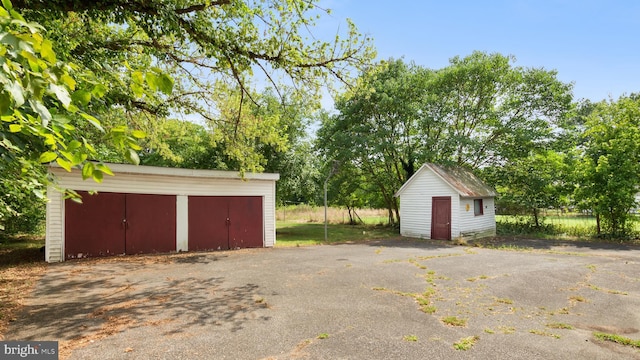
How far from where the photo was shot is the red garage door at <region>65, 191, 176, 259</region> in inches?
384

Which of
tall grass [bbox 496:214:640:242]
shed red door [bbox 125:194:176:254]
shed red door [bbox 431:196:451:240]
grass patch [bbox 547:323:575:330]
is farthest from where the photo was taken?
shed red door [bbox 431:196:451:240]

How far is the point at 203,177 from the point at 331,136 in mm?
9205

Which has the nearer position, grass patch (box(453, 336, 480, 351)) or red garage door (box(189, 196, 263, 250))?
grass patch (box(453, 336, 480, 351))

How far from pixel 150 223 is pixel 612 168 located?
18529 mm

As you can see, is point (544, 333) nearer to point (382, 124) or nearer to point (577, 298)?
point (577, 298)

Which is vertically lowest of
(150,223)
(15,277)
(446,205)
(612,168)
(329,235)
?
(329,235)

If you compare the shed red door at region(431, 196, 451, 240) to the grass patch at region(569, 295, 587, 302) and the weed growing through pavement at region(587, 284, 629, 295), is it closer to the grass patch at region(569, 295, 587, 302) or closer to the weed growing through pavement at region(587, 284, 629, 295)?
the weed growing through pavement at region(587, 284, 629, 295)

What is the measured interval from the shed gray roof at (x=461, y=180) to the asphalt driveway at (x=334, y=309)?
6708mm

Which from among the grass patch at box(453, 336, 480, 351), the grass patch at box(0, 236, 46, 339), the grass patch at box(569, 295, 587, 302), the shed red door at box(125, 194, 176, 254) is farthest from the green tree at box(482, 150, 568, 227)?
the grass patch at box(0, 236, 46, 339)

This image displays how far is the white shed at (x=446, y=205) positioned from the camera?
15.5m

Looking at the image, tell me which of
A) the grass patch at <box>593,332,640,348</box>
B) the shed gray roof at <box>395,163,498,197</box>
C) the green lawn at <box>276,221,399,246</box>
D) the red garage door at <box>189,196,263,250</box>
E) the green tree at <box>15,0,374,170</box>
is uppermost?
the green tree at <box>15,0,374,170</box>

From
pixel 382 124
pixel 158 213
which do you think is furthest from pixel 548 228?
pixel 158 213

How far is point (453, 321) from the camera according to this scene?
15.2 feet

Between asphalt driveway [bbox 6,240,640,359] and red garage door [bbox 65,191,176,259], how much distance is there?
1.04 m
